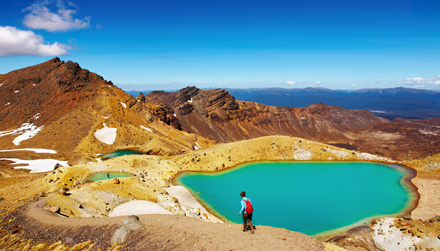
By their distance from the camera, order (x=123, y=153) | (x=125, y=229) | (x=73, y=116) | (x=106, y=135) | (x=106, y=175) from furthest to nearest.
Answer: (x=73, y=116), (x=106, y=135), (x=123, y=153), (x=106, y=175), (x=125, y=229)

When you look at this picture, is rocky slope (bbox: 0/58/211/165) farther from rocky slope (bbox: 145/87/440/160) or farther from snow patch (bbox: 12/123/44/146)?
rocky slope (bbox: 145/87/440/160)

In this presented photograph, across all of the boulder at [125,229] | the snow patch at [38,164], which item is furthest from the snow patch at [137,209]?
the snow patch at [38,164]

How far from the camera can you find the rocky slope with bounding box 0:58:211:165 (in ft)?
230

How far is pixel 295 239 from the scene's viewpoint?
1630 centimetres

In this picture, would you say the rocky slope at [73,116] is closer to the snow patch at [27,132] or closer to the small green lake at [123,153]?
the snow patch at [27,132]

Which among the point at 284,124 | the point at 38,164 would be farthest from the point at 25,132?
the point at 284,124

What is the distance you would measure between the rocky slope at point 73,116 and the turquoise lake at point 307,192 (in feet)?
94.9

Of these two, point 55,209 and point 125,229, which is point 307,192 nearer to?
point 125,229

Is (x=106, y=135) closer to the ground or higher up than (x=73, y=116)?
closer to the ground

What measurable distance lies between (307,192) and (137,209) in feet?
92.6

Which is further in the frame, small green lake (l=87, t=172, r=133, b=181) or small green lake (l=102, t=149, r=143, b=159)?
small green lake (l=102, t=149, r=143, b=159)

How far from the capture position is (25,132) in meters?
77.1

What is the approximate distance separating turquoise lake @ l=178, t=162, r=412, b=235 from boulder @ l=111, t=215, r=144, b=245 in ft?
56.0

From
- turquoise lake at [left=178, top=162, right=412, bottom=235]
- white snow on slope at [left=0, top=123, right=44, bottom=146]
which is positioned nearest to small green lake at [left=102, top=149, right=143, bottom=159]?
A: turquoise lake at [left=178, top=162, right=412, bottom=235]
